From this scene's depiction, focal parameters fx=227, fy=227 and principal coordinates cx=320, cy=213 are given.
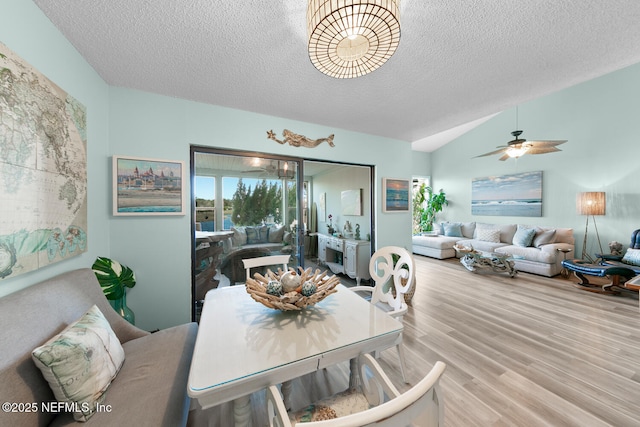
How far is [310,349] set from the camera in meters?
0.99

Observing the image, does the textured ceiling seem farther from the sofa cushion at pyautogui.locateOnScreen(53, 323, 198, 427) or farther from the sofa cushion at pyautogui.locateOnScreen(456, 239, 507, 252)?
the sofa cushion at pyautogui.locateOnScreen(456, 239, 507, 252)

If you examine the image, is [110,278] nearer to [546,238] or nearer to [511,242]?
[546,238]

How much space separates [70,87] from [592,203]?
700cm

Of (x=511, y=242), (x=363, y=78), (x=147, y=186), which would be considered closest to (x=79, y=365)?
(x=147, y=186)

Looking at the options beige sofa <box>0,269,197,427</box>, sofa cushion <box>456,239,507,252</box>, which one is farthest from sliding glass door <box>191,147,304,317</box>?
sofa cushion <box>456,239,507,252</box>

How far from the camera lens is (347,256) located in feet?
13.8

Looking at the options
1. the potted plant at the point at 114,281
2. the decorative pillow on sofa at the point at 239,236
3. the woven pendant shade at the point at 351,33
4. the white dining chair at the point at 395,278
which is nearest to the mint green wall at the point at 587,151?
the white dining chair at the point at 395,278

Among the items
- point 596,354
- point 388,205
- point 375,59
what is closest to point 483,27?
point 375,59

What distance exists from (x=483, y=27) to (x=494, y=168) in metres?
5.49

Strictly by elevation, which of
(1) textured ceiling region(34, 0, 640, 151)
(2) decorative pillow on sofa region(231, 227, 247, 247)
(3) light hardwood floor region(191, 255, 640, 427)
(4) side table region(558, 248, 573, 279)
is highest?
(1) textured ceiling region(34, 0, 640, 151)

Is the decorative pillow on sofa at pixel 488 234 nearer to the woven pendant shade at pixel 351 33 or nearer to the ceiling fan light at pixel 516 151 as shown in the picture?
the ceiling fan light at pixel 516 151

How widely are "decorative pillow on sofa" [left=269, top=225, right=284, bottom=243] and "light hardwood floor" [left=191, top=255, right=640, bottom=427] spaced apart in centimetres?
161

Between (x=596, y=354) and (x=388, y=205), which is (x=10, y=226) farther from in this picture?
(x=596, y=354)

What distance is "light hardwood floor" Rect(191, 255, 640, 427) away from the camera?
1436 mm
